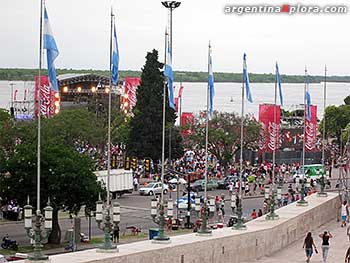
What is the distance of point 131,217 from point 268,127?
2171cm

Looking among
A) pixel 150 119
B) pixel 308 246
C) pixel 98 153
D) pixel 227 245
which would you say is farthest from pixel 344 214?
pixel 150 119

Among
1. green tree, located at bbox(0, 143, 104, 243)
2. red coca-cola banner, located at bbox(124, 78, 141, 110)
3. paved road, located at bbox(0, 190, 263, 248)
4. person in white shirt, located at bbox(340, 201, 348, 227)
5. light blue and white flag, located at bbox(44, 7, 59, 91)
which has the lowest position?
paved road, located at bbox(0, 190, 263, 248)

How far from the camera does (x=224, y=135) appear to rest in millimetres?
71438

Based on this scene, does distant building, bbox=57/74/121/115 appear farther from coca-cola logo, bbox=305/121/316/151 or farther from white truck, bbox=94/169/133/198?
white truck, bbox=94/169/133/198

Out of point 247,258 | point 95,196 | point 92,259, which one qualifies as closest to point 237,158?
point 95,196

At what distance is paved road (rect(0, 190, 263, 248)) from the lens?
40.7 m

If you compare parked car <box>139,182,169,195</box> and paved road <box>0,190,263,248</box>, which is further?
parked car <box>139,182,169,195</box>

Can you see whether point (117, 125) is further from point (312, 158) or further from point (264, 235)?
point (264, 235)

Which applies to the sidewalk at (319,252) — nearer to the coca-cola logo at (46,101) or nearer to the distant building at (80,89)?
the coca-cola logo at (46,101)

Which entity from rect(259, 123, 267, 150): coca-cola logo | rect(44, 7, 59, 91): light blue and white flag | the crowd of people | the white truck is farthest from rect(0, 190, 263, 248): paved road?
rect(44, 7, 59, 91): light blue and white flag

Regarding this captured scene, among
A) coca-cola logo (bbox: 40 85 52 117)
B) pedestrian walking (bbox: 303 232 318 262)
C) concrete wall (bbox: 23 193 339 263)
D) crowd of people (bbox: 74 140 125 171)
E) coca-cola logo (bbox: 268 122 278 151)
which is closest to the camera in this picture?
concrete wall (bbox: 23 193 339 263)

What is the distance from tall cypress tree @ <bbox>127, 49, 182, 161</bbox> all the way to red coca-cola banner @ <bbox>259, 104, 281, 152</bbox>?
6.79 metres

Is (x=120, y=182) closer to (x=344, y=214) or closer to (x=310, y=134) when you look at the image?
(x=310, y=134)

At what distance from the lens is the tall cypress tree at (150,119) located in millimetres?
72500
